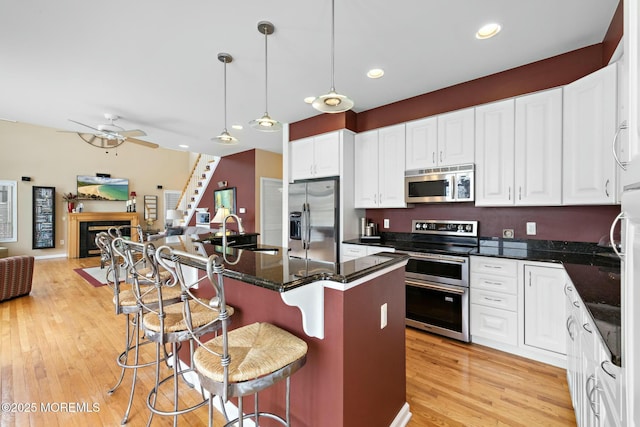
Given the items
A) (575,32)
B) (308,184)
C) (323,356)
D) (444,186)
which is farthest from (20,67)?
(575,32)

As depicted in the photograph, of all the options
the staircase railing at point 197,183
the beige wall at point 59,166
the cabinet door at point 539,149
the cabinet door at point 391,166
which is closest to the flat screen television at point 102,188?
the beige wall at point 59,166

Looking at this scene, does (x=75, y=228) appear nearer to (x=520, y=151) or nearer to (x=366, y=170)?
(x=366, y=170)

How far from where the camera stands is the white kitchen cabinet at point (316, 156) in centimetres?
395

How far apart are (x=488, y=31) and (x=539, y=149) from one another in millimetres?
1209

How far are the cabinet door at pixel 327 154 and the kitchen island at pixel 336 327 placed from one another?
2402 millimetres

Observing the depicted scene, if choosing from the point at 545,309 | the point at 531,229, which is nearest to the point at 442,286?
the point at 545,309

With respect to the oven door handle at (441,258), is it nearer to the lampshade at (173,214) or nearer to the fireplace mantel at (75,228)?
the lampshade at (173,214)

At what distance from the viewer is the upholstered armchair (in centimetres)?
405

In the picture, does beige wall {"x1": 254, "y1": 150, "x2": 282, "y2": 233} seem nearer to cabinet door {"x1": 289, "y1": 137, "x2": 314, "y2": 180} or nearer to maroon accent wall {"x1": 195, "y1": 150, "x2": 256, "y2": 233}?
maroon accent wall {"x1": 195, "y1": 150, "x2": 256, "y2": 233}

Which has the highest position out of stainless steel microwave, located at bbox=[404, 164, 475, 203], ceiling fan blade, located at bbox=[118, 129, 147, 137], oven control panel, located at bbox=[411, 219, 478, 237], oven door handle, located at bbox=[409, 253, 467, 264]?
ceiling fan blade, located at bbox=[118, 129, 147, 137]

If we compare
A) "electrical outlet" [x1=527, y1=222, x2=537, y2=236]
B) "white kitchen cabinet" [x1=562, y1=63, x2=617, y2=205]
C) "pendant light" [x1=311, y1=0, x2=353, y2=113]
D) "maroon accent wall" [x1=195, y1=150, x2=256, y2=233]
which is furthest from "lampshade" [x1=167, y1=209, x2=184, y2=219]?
"white kitchen cabinet" [x1=562, y1=63, x2=617, y2=205]

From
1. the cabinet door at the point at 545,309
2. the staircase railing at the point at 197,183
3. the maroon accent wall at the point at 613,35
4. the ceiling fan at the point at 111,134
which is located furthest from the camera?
the staircase railing at the point at 197,183

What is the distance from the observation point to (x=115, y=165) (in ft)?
29.6

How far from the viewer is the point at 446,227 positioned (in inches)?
136
